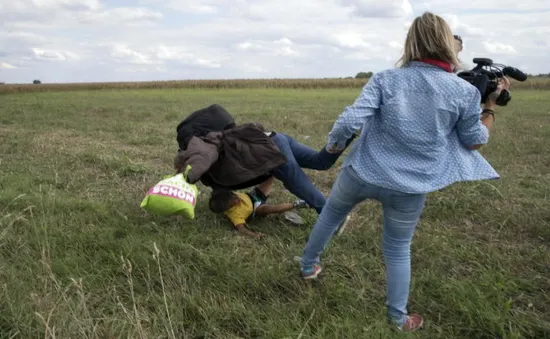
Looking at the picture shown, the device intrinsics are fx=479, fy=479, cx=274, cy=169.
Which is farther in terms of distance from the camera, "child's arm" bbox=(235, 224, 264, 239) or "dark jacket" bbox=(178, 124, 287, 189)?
"child's arm" bbox=(235, 224, 264, 239)

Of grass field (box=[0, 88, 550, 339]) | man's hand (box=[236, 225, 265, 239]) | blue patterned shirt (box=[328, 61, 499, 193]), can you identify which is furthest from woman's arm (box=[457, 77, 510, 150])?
man's hand (box=[236, 225, 265, 239])

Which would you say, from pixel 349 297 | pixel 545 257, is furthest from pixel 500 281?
pixel 349 297

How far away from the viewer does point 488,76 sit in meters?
2.74

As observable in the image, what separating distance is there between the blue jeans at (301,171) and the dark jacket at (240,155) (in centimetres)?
23

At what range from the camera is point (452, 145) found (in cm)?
255

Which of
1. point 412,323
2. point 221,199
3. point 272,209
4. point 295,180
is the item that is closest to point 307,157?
point 295,180

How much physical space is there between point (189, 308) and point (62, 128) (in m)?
8.74

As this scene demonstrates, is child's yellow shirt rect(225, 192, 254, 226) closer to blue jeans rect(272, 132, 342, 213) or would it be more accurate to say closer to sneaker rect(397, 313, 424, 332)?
blue jeans rect(272, 132, 342, 213)

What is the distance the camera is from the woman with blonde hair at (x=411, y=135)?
241 centimetres

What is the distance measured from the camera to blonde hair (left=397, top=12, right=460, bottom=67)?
2.37 m

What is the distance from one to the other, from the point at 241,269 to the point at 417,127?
1494mm

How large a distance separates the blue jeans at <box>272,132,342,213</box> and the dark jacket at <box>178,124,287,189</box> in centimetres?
23

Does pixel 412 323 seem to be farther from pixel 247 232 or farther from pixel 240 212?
pixel 240 212

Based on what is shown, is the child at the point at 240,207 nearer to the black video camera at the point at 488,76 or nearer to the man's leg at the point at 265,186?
the man's leg at the point at 265,186
